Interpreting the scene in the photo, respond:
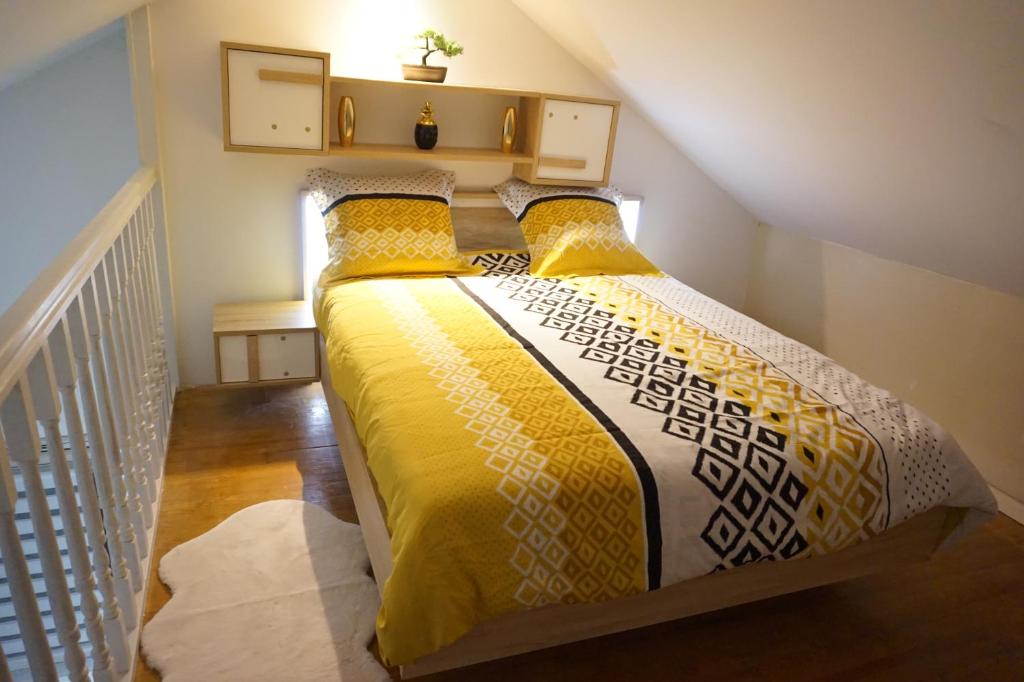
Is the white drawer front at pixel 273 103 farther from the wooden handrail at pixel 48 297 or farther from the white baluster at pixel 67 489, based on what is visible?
the white baluster at pixel 67 489

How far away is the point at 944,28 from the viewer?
1.60 meters

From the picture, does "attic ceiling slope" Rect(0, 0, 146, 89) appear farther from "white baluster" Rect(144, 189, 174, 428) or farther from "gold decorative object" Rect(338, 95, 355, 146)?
"gold decorative object" Rect(338, 95, 355, 146)

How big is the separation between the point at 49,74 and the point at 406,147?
57.0 inches

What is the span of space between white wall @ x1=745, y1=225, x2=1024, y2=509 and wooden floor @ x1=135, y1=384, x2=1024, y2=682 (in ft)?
1.27

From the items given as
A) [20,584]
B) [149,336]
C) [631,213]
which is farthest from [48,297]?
[631,213]

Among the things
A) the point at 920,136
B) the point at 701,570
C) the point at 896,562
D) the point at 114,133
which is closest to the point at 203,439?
the point at 114,133

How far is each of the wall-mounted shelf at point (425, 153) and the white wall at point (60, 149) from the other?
966mm

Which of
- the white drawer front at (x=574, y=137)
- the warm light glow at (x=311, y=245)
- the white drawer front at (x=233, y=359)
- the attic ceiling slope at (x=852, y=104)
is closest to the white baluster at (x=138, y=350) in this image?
the white drawer front at (x=233, y=359)

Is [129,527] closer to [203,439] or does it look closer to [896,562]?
[203,439]

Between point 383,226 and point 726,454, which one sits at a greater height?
point 383,226

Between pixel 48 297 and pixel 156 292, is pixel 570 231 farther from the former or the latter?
pixel 48 297

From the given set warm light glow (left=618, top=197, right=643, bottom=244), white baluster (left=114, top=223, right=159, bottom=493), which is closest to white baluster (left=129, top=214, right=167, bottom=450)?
white baluster (left=114, top=223, right=159, bottom=493)

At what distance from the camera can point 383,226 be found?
109 inches

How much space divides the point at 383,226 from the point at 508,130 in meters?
0.75
